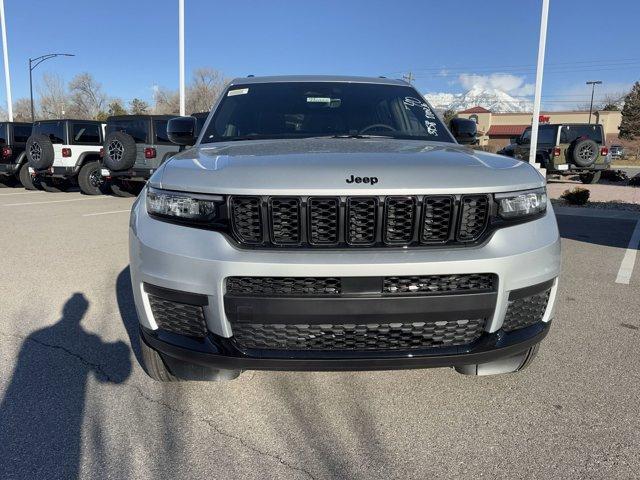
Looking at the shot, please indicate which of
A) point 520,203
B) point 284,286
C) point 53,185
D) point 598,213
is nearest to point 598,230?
point 598,213

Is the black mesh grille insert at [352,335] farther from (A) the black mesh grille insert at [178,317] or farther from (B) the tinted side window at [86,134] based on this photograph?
(B) the tinted side window at [86,134]

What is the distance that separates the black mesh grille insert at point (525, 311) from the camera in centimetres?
228

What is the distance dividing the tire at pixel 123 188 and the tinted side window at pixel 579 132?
1374cm

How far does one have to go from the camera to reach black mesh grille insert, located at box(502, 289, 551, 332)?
7.49 feet

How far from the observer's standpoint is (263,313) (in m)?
2.09

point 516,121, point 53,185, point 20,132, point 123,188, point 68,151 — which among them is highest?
point 516,121

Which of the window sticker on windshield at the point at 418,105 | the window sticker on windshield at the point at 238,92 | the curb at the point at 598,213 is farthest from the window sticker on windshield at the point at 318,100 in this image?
the curb at the point at 598,213

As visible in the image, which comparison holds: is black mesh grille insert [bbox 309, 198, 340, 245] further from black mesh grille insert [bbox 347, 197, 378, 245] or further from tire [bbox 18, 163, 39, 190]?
tire [bbox 18, 163, 39, 190]

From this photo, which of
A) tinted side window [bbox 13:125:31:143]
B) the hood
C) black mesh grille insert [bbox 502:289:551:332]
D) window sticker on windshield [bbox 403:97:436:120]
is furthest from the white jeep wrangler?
black mesh grille insert [bbox 502:289:551:332]

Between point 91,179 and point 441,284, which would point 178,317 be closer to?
point 441,284

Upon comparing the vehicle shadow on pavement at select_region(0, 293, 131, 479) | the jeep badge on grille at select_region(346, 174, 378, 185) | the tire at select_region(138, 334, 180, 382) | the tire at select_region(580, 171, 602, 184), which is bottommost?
the tire at select_region(580, 171, 602, 184)

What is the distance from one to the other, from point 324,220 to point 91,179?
515 inches

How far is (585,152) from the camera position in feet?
53.1

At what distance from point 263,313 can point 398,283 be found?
22.4 inches
